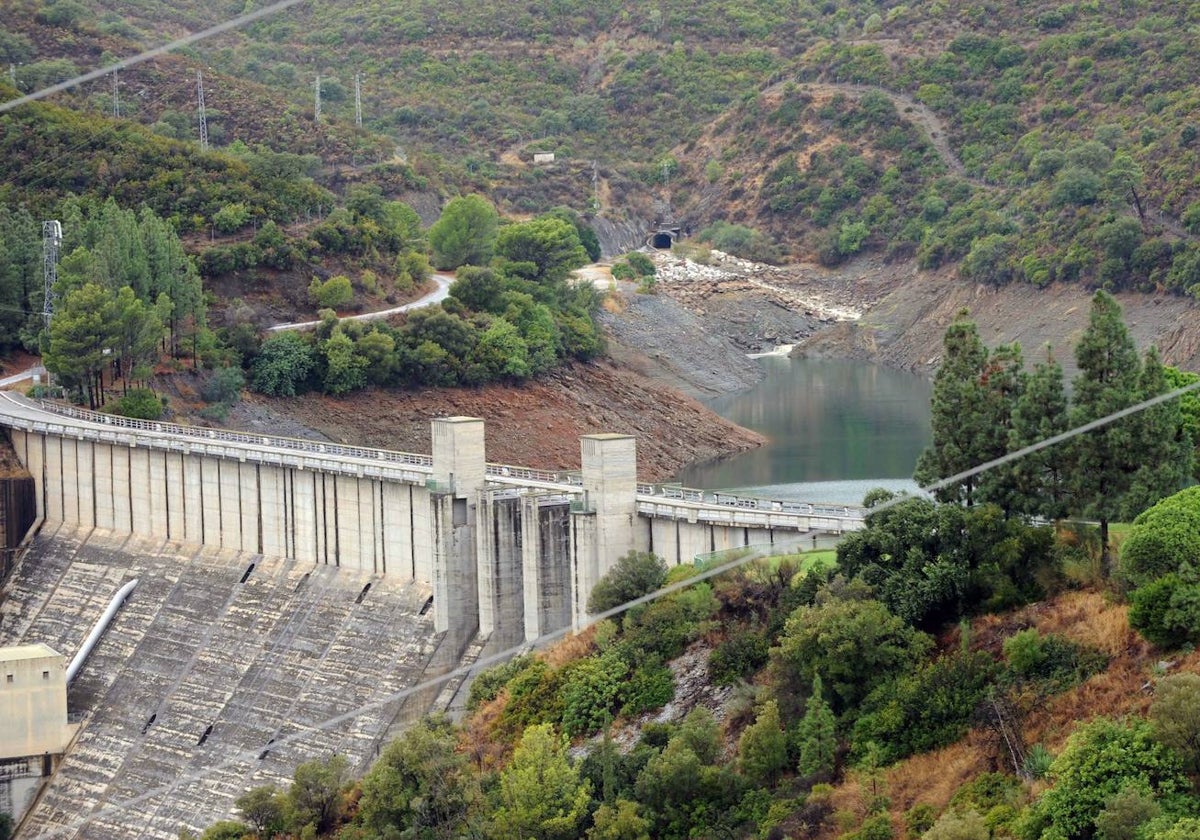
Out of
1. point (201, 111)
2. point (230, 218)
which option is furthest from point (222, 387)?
point (201, 111)

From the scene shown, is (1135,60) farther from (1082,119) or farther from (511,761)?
(511,761)

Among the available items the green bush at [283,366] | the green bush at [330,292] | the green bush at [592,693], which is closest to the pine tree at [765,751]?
the green bush at [592,693]

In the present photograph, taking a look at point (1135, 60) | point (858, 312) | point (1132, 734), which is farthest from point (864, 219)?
point (1132, 734)

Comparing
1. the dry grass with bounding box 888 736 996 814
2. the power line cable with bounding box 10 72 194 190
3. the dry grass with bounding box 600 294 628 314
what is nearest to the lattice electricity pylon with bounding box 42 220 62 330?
the power line cable with bounding box 10 72 194 190

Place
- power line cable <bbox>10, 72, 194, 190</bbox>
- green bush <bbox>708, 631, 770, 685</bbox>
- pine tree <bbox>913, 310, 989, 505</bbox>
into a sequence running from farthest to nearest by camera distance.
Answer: power line cable <bbox>10, 72, 194, 190</bbox> < pine tree <bbox>913, 310, 989, 505</bbox> < green bush <bbox>708, 631, 770, 685</bbox>

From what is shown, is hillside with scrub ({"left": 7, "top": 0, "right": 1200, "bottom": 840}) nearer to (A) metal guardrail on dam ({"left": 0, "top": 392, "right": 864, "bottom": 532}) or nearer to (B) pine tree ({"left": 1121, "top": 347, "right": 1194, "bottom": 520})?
(B) pine tree ({"left": 1121, "top": 347, "right": 1194, "bottom": 520})

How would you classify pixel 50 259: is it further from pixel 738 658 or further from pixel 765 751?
pixel 765 751

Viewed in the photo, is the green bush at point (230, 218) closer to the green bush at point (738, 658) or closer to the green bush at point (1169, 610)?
the green bush at point (738, 658)
